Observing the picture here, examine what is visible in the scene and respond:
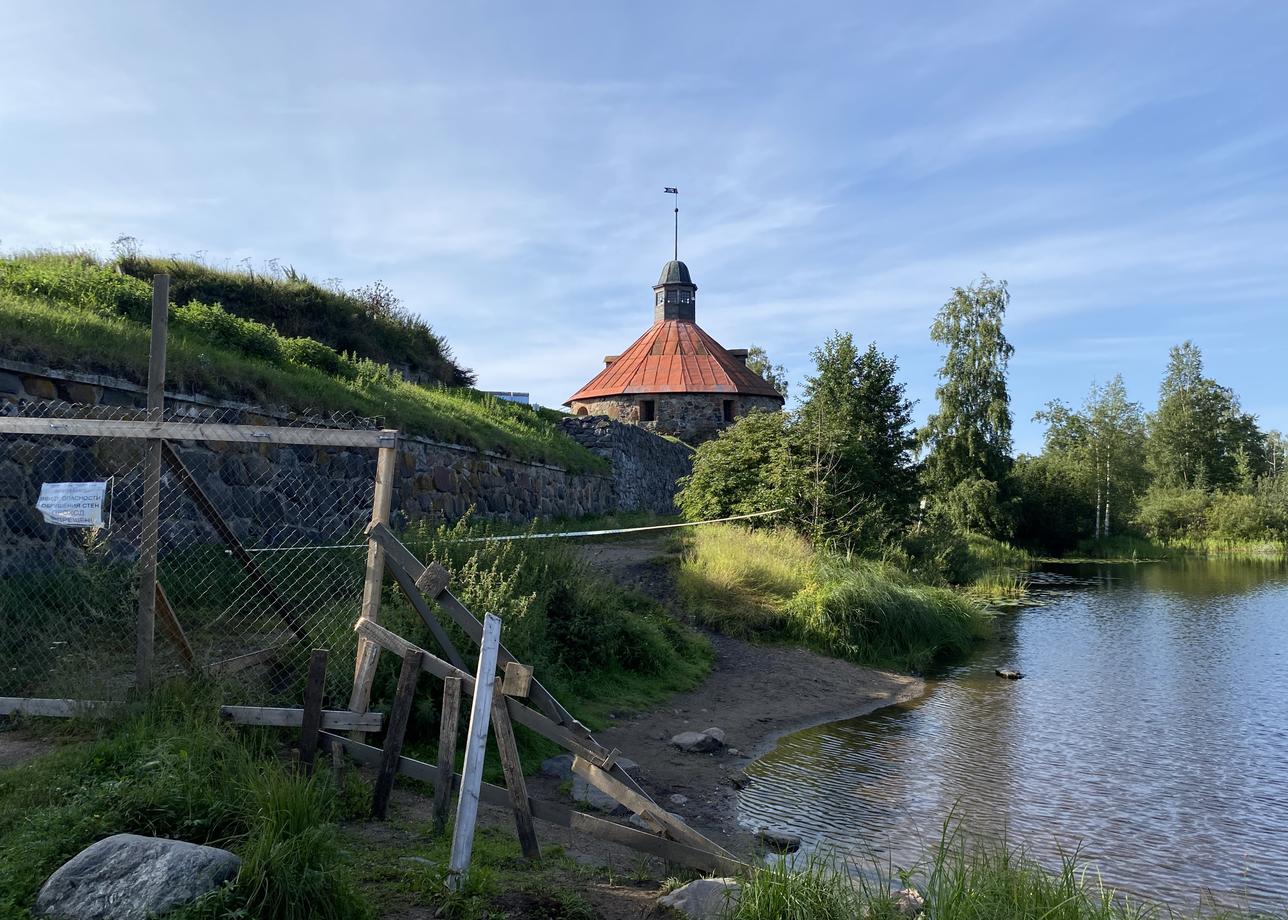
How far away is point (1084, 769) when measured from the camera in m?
8.88

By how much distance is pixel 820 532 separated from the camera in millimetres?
18281

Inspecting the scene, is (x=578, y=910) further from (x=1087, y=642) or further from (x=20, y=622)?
(x=1087, y=642)

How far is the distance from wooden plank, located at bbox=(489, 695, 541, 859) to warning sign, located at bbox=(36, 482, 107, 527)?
275 centimetres

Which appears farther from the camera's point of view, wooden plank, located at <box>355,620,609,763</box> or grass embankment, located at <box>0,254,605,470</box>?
grass embankment, located at <box>0,254,605,470</box>

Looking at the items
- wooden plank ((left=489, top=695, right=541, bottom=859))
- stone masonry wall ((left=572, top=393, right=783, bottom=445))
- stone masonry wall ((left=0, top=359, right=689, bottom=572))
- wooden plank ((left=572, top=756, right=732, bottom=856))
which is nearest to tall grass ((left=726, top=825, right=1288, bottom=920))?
wooden plank ((left=572, top=756, right=732, bottom=856))

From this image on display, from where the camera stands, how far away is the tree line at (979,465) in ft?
64.1

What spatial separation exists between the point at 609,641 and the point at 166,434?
5.79 meters

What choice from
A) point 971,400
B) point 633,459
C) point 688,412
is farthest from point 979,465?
point 633,459

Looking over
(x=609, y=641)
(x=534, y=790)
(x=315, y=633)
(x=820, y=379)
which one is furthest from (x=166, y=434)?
(x=820, y=379)

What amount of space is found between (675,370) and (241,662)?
36623mm

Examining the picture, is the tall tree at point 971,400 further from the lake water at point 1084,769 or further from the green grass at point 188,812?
the green grass at point 188,812

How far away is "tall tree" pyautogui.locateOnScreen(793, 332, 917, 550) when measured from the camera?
61.7 feet

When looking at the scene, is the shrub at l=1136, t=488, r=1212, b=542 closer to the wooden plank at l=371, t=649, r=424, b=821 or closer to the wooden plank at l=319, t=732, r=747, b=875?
the wooden plank at l=319, t=732, r=747, b=875

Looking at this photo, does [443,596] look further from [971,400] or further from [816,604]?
[971,400]
